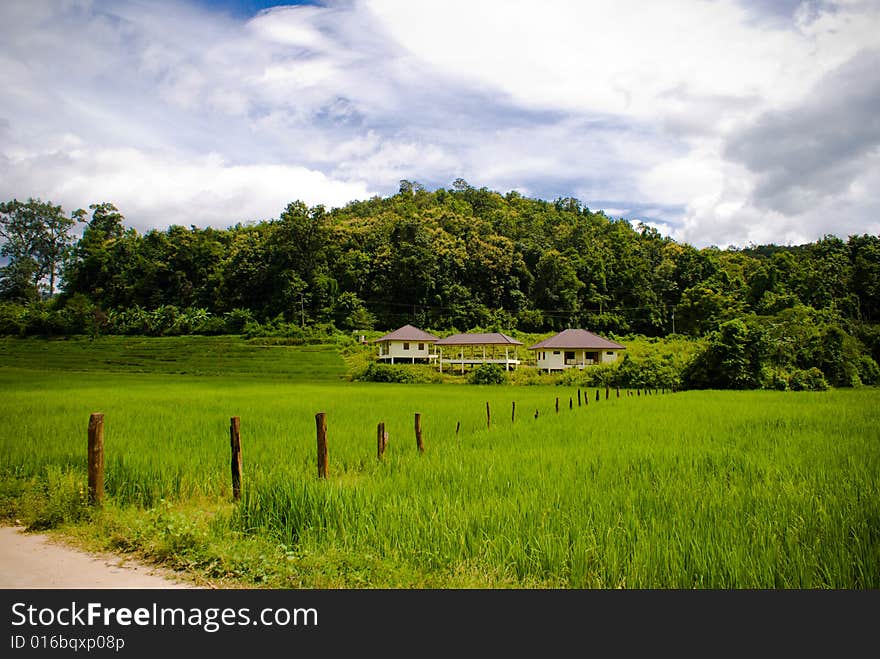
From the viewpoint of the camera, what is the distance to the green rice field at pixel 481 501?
3799mm

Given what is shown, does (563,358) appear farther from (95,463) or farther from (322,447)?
(95,463)

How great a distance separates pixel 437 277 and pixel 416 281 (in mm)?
2384

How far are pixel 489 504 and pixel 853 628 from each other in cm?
Result: 271

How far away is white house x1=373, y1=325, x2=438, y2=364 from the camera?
42594 millimetres

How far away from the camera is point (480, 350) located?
142ft

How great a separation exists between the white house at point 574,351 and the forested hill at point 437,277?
51.1 feet

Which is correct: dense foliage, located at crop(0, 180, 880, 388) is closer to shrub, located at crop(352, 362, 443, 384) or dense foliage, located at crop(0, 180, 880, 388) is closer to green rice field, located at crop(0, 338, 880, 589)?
shrub, located at crop(352, 362, 443, 384)

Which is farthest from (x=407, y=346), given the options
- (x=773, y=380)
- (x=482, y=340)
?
(x=773, y=380)

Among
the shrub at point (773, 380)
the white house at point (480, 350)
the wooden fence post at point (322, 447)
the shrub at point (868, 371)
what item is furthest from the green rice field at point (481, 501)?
the white house at point (480, 350)

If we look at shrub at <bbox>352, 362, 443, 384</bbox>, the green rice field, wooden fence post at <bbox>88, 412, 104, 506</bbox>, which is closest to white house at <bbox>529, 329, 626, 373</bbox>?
shrub at <bbox>352, 362, 443, 384</bbox>

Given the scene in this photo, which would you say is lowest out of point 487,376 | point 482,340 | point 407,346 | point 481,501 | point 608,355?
point 487,376

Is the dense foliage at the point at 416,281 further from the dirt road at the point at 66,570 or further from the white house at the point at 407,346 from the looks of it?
the dirt road at the point at 66,570

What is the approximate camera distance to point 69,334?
3678 cm

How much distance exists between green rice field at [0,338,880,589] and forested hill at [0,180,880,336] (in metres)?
42.0
